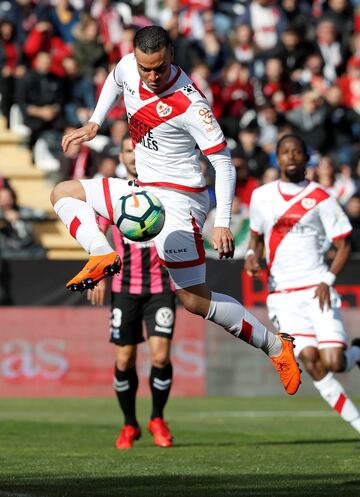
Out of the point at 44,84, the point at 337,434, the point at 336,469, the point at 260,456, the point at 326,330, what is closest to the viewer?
the point at 336,469

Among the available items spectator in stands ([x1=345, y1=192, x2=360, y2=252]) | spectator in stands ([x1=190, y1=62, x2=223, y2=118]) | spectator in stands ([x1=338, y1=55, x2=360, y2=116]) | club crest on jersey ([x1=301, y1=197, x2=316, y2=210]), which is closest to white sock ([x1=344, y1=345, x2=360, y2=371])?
club crest on jersey ([x1=301, y1=197, x2=316, y2=210])

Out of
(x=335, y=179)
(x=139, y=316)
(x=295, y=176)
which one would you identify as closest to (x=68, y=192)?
(x=139, y=316)

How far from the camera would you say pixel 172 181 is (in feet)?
27.3

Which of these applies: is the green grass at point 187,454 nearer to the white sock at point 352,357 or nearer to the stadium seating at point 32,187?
the white sock at point 352,357

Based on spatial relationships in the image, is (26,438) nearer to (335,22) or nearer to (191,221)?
(191,221)

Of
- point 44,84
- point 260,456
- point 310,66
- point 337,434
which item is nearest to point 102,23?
point 44,84

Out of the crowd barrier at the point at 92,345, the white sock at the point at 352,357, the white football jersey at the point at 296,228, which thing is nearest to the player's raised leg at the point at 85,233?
the white football jersey at the point at 296,228

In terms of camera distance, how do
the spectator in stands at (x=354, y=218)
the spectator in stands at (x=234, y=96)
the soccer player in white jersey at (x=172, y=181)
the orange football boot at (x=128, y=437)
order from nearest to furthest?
the soccer player in white jersey at (x=172, y=181), the orange football boot at (x=128, y=437), the spectator in stands at (x=354, y=218), the spectator in stands at (x=234, y=96)

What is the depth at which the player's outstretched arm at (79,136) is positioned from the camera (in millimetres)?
7938

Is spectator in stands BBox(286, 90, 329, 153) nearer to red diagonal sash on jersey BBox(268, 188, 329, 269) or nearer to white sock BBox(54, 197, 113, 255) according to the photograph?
red diagonal sash on jersey BBox(268, 188, 329, 269)

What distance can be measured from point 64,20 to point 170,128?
13.0m

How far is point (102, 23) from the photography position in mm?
20297

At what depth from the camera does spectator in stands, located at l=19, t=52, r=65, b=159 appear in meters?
19.2

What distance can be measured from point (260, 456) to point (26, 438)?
246 cm
